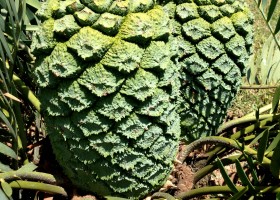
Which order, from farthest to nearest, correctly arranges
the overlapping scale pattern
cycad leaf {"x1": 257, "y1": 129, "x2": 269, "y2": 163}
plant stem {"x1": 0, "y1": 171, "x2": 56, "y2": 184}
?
1. the overlapping scale pattern
2. plant stem {"x1": 0, "y1": 171, "x2": 56, "y2": 184}
3. cycad leaf {"x1": 257, "y1": 129, "x2": 269, "y2": 163}

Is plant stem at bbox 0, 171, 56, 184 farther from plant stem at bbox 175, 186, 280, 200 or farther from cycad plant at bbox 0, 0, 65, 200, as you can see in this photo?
plant stem at bbox 175, 186, 280, 200

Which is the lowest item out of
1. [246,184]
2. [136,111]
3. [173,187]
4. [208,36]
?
[173,187]

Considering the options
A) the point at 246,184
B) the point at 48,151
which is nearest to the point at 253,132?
the point at 246,184

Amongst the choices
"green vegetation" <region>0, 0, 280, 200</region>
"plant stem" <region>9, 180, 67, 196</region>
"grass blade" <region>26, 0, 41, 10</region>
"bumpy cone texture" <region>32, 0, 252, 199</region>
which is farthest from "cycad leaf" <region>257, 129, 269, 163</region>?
"grass blade" <region>26, 0, 41, 10</region>

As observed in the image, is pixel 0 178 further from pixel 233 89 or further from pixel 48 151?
pixel 233 89

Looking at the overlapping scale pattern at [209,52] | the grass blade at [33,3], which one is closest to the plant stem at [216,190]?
the overlapping scale pattern at [209,52]

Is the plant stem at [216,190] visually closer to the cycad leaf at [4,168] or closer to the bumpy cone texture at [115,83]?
the bumpy cone texture at [115,83]
